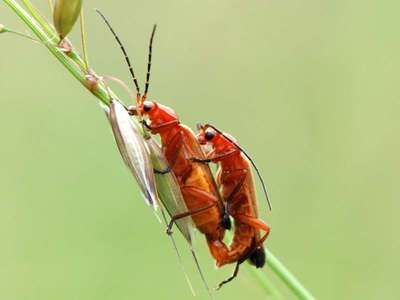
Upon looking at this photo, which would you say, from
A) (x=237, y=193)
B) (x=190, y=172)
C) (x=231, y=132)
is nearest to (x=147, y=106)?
(x=190, y=172)

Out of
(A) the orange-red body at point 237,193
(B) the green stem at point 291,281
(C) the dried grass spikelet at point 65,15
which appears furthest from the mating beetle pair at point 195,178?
(C) the dried grass spikelet at point 65,15

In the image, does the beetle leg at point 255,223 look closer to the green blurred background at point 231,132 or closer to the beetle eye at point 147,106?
the beetle eye at point 147,106

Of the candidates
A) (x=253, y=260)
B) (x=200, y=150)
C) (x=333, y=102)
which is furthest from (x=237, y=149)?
(x=333, y=102)

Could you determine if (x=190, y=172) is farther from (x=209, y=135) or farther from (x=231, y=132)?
(x=231, y=132)

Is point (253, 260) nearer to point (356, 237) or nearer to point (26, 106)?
point (356, 237)

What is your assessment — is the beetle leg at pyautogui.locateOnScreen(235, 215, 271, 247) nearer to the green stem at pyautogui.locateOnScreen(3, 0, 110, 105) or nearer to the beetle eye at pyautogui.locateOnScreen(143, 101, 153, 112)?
the beetle eye at pyautogui.locateOnScreen(143, 101, 153, 112)

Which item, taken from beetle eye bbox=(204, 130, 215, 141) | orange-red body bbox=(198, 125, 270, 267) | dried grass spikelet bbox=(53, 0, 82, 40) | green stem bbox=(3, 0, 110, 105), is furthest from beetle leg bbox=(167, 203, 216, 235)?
dried grass spikelet bbox=(53, 0, 82, 40)
